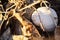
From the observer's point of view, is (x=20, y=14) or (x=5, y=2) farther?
(x=5, y=2)

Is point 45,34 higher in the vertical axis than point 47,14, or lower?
lower

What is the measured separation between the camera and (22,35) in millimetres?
1104

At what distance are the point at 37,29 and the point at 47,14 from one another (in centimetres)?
9

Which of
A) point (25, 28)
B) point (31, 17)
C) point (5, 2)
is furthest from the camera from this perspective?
point (5, 2)

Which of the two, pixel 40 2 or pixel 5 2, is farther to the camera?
pixel 5 2

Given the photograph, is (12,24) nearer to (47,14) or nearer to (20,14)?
(20,14)

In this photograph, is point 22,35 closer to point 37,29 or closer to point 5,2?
point 37,29

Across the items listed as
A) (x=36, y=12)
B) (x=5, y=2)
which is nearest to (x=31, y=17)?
(x=36, y=12)

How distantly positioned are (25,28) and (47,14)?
5.4 inches

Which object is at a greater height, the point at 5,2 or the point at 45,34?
the point at 5,2

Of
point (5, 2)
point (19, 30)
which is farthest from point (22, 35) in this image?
point (5, 2)

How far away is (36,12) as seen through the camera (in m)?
1.11

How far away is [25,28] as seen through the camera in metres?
1.06

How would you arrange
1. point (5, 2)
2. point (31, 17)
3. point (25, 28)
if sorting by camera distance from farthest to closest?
point (5, 2) < point (31, 17) < point (25, 28)
